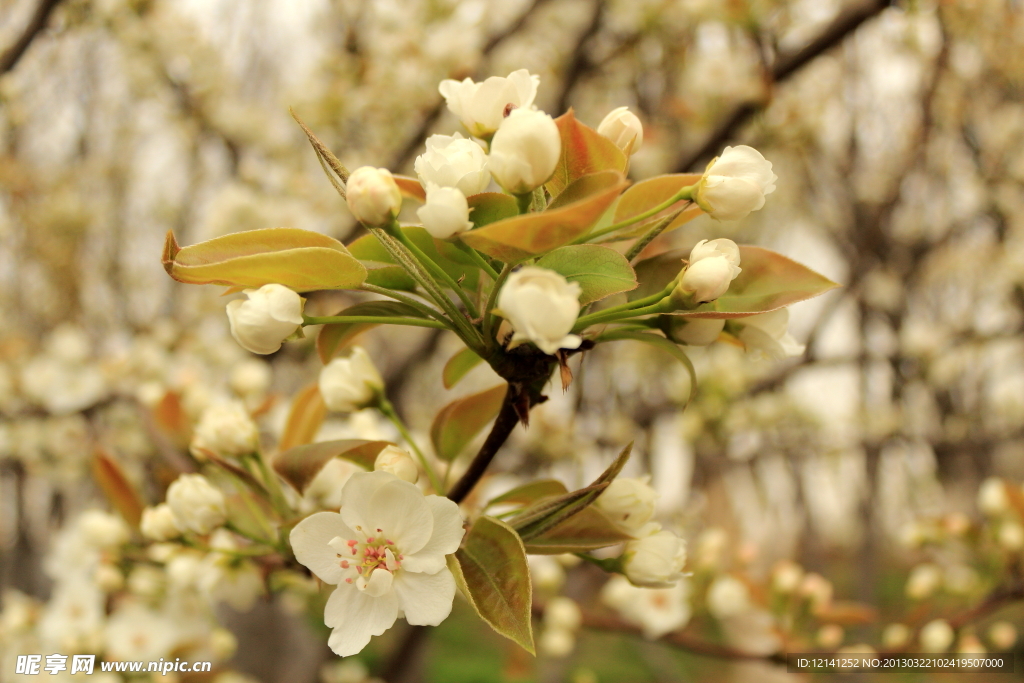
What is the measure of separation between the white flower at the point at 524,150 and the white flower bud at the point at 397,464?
308 millimetres

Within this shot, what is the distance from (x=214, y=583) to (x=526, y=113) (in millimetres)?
931

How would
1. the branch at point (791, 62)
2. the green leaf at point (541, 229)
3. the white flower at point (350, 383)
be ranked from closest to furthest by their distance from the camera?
the green leaf at point (541, 229) < the white flower at point (350, 383) < the branch at point (791, 62)

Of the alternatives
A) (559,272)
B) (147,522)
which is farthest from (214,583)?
(559,272)

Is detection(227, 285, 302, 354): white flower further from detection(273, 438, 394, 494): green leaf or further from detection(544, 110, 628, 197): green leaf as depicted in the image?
detection(544, 110, 628, 197): green leaf

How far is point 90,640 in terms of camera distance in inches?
58.6

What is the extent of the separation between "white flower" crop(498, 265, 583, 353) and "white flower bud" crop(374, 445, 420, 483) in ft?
0.78

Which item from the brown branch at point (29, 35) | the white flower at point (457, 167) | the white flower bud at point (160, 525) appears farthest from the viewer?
the brown branch at point (29, 35)

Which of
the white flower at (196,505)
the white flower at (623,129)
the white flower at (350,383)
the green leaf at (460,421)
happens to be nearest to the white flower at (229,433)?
the white flower at (196,505)

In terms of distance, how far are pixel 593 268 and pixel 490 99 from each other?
0.69 feet

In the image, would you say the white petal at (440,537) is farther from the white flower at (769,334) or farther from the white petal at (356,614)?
the white flower at (769,334)

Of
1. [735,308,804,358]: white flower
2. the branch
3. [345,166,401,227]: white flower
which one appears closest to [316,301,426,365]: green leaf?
[345,166,401,227]: white flower

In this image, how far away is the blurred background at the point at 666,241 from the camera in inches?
84.3

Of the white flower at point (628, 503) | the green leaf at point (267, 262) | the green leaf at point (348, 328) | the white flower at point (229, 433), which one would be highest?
the green leaf at point (267, 262)

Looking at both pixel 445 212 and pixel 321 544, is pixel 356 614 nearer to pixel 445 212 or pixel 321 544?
pixel 321 544
